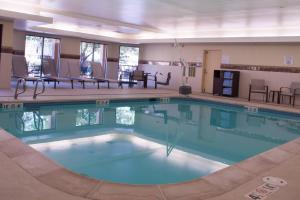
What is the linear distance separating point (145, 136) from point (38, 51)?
10.2m

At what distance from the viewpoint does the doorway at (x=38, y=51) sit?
14.4 m

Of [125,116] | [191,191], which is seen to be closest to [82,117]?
[125,116]

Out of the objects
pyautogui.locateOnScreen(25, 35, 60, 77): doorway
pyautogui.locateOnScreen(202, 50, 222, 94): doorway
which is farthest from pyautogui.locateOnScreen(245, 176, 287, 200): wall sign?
pyautogui.locateOnScreen(25, 35, 60, 77): doorway

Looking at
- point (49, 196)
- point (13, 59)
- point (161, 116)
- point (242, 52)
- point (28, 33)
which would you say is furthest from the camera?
point (28, 33)

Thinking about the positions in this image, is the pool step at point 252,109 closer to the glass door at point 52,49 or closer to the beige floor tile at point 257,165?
the beige floor tile at point 257,165

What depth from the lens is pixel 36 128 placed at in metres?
6.21

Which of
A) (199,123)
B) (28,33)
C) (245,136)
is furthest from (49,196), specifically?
(28,33)

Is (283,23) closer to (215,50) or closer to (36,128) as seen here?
(215,50)

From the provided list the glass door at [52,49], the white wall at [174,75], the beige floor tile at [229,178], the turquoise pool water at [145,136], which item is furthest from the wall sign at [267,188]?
the glass door at [52,49]

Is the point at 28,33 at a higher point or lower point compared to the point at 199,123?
higher

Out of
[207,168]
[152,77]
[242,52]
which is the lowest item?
[207,168]

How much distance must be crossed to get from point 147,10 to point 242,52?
17.7 feet

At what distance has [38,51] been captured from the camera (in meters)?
14.6

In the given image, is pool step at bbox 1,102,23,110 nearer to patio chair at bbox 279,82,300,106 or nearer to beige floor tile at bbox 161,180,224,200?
beige floor tile at bbox 161,180,224,200
